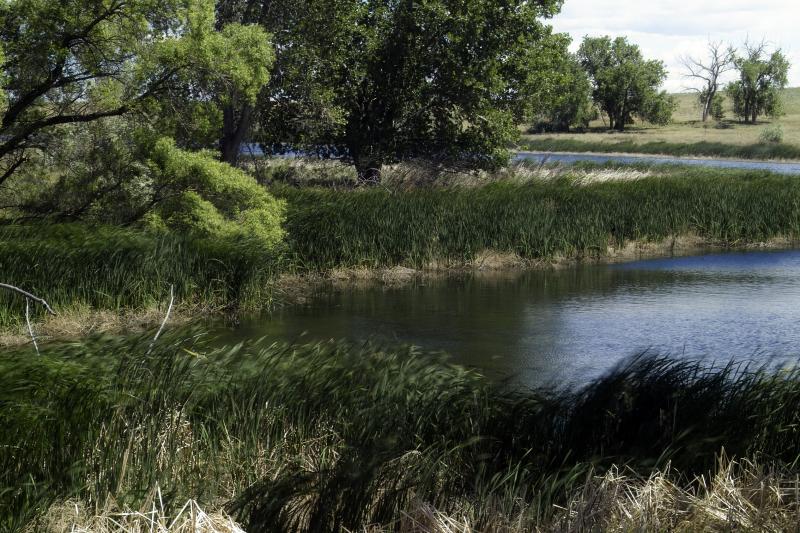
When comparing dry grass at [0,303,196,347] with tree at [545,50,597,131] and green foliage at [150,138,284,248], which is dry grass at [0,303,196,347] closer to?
green foliage at [150,138,284,248]

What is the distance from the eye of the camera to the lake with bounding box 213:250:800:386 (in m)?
12.9

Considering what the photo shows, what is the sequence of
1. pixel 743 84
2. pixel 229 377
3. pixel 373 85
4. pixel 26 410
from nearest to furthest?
pixel 26 410 → pixel 229 377 → pixel 373 85 → pixel 743 84

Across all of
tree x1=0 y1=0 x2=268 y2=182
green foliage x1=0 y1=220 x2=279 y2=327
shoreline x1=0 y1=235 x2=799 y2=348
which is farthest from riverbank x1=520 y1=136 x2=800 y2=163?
tree x1=0 y1=0 x2=268 y2=182

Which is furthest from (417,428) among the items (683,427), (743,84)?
(743,84)

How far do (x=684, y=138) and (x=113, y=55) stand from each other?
58082 millimetres

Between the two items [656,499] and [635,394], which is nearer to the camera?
[656,499]

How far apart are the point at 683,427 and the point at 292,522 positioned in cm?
298

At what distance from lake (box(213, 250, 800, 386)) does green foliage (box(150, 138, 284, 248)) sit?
1.49 m

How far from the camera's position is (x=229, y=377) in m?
7.76

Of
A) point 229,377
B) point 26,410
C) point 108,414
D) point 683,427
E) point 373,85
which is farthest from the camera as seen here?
point 373,85

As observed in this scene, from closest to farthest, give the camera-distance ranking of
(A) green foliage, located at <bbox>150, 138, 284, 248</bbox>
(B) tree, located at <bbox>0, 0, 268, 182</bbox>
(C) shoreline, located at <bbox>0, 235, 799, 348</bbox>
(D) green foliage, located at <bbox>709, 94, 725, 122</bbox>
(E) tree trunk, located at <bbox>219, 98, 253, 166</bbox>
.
A: (C) shoreline, located at <bbox>0, 235, 799, 348</bbox>, (B) tree, located at <bbox>0, 0, 268, 182</bbox>, (A) green foliage, located at <bbox>150, 138, 284, 248</bbox>, (E) tree trunk, located at <bbox>219, 98, 253, 166</bbox>, (D) green foliage, located at <bbox>709, 94, 725, 122</bbox>

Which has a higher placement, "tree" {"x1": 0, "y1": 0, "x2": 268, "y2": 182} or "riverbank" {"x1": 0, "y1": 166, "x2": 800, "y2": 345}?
Result: "tree" {"x1": 0, "y1": 0, "x2": 268, "y2": 182}

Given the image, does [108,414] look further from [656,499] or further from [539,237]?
[539,237]

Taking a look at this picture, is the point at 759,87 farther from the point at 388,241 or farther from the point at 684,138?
the point at 388,241
